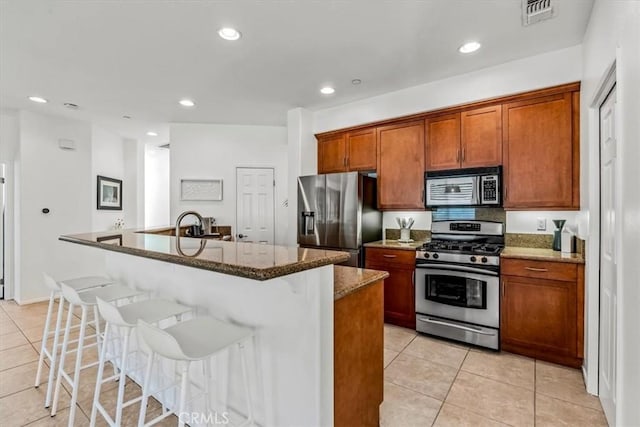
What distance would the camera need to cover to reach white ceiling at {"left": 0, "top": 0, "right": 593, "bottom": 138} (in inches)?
83.9

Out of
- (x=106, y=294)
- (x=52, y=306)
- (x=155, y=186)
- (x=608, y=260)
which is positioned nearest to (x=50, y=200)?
(x=155, y=186)

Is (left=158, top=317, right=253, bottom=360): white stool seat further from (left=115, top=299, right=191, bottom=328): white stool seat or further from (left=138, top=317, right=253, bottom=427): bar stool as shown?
(left=115, top=299, right=191, bottom=328): white stool seat

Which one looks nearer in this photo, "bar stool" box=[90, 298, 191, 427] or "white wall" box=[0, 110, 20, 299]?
"bar stool" box=[90, 298, 191, 427]

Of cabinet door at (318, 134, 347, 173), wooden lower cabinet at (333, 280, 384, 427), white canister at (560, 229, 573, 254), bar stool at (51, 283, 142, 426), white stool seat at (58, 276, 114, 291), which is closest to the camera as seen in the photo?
wooden lower cabinet at (333, 280, 384, 427)

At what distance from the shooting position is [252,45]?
257 centimetres

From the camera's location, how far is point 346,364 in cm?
147

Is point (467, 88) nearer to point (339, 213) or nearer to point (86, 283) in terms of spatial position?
point (339, 213)

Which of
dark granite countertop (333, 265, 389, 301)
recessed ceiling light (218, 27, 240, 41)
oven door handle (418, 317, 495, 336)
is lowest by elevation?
oven door handle (418, 317, 495, 336)

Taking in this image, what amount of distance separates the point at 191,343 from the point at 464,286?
247 cm

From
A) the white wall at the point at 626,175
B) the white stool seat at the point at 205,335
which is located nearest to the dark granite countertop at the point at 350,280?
the white stool seat at the point at 205,335

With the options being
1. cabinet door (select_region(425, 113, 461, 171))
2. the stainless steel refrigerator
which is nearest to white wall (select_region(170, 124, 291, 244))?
the stainless steel refrigerator

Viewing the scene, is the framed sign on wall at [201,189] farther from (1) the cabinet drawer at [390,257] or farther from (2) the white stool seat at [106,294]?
Result: (2) the white stool seat at [106,294]

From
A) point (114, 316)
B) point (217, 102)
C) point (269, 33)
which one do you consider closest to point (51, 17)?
point (269, 33)

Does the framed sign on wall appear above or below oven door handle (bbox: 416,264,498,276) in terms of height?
above
